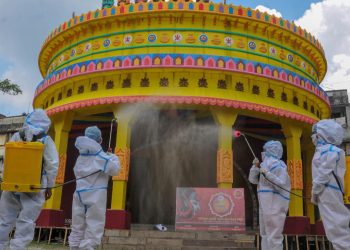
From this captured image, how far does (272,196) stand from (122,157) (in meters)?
5.31

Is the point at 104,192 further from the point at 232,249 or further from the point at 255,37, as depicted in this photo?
the point at 255,37

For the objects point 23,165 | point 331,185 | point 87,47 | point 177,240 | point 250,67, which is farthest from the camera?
point 87,47

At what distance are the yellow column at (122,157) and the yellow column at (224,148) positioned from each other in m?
2.47

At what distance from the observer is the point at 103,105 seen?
11.5 m

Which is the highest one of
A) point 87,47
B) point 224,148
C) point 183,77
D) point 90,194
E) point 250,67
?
point 87,47

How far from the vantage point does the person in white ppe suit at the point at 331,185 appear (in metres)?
4.88

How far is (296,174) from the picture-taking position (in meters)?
11.8

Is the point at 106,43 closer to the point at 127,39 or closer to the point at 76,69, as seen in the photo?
the point at 127,39

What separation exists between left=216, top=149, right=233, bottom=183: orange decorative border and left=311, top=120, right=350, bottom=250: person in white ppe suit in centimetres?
548

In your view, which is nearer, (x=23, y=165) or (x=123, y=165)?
(x=23, y=165)

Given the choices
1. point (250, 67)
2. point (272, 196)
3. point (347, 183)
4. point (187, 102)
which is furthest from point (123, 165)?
point (347, 183)

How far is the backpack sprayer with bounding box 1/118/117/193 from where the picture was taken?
471 cm

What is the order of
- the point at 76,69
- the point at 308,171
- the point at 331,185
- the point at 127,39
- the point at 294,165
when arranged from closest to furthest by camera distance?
the point at 331,185 < the point at 294,165 < the point at 76,69 < the point at 127,39 < the point at 308,171

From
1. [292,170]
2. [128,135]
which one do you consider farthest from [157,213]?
[292,170]
